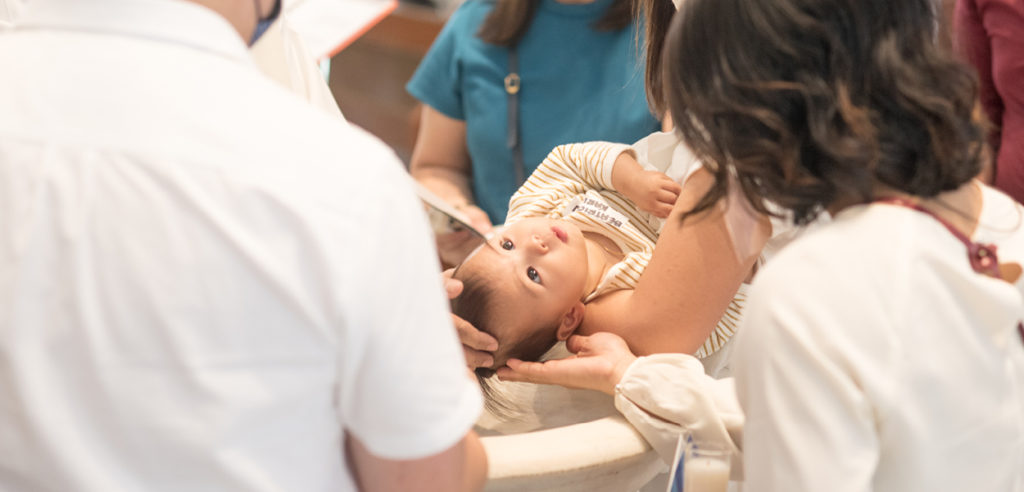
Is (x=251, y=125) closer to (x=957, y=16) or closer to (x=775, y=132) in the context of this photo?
(x=775, y=132)

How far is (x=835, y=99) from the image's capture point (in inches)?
39.1

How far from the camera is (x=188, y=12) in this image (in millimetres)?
806

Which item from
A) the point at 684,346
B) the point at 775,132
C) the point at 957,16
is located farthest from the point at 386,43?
the point at 775,132

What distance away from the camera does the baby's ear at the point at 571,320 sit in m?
1.67

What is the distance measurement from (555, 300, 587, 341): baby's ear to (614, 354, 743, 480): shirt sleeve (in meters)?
0.34

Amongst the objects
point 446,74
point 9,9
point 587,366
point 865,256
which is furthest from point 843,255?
point 446,74

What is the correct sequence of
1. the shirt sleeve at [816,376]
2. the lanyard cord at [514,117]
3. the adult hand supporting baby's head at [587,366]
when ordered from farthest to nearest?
the lanyard cord at [514,117], the adult hand supporting baby's head at [587,366], the shirt sleeve at [816,376]

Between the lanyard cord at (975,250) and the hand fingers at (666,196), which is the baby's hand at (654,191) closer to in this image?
the hand fingers at (666,196)

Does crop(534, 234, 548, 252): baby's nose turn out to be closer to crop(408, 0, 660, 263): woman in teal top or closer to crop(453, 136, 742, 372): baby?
crop(453, 136, 742, 372): baby

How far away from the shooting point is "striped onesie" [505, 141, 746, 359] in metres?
1.62

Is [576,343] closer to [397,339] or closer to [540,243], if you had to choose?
[540,243]

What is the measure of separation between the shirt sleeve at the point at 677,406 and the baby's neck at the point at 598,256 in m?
0.38

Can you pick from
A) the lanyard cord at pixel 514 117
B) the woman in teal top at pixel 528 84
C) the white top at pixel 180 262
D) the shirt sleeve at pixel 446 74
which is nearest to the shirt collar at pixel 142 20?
the white top at pixel 180 262

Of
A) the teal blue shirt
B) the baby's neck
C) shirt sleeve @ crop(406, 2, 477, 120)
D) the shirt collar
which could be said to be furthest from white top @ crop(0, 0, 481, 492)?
shirt sleeve @ crop(406, 2, 477, 120)
